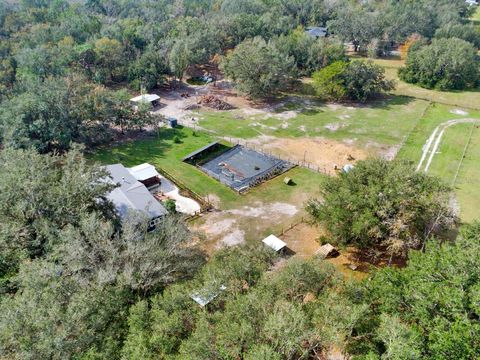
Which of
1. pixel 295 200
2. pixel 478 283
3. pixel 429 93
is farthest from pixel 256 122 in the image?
pixel 478 283

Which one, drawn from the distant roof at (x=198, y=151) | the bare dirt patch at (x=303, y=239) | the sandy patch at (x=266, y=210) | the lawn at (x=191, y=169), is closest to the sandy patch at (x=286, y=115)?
the lawn at (x=191, y=169)

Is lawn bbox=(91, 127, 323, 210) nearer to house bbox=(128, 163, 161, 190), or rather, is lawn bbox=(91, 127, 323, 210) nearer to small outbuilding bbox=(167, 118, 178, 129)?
small outbuilding bbox=(167, 118, 178, 129)

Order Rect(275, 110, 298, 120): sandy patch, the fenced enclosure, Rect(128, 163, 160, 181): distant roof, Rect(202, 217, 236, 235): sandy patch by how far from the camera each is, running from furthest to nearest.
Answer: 1. Rect(275, 110, 298, 120): sandy patch
2. the fenced enclosure
3. Rect(128, 163, 160, 181): distant roof
4. Rect(202, 217, 236, 235): sandy patch

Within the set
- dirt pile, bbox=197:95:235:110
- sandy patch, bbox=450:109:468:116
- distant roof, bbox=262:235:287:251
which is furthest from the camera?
dirt pile, bbox=197:95:235:110

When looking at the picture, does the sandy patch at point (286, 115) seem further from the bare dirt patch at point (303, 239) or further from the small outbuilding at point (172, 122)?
the bare dirt patch at point (303, 239)

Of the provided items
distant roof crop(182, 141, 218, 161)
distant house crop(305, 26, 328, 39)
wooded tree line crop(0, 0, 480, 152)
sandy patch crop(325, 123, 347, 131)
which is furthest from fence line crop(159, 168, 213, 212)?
distant house crop(305, 26, 328, 39)

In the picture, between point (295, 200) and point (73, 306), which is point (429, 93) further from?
point (73, 306)

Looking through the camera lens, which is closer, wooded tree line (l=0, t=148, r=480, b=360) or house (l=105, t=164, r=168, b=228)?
wooded tree line (l=0, t=148, r=480, b=360)
